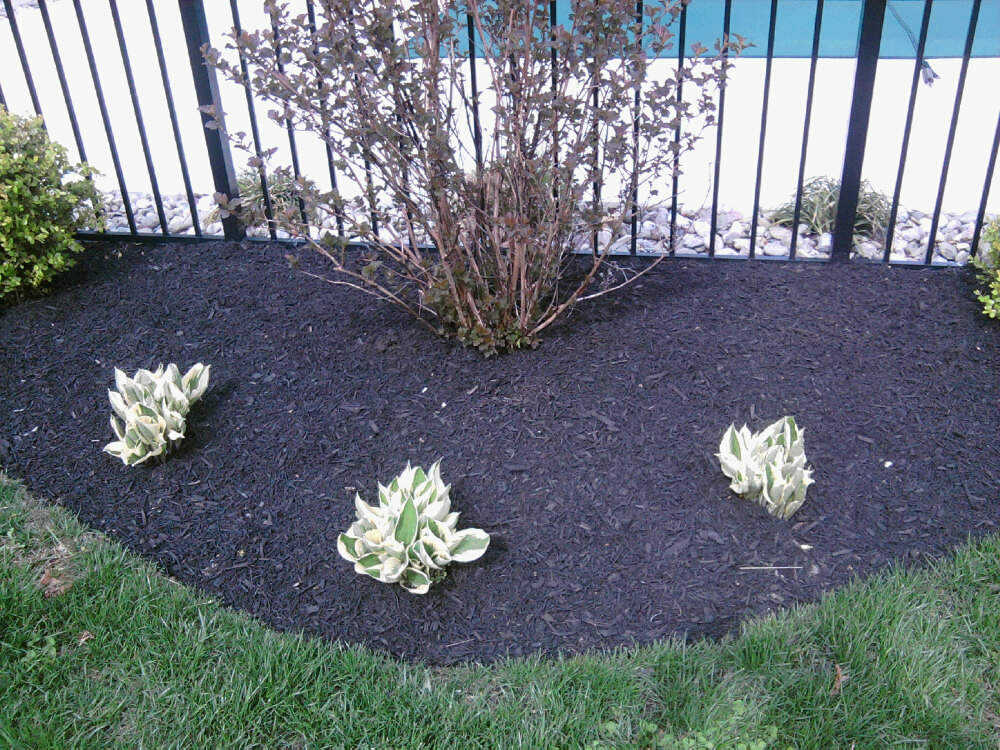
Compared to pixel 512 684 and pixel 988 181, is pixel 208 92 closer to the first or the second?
pixel 512 684

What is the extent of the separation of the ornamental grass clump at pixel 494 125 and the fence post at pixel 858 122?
0.98m

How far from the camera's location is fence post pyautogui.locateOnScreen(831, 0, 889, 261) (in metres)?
3.96

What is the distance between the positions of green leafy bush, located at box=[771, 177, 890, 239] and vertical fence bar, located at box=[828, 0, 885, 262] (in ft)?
3.73

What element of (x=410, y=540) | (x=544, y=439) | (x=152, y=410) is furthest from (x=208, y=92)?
(x=410, y=540)

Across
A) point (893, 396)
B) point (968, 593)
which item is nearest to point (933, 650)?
point (968, 593)

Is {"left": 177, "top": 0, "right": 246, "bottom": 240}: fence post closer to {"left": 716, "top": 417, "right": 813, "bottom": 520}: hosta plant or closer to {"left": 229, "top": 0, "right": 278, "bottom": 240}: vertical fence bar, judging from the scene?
{"left": 229, "top": 0, "right": 278, "bottom": 240}: vertical fence bar

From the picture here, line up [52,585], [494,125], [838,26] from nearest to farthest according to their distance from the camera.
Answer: [52,585]
[494,125]
[838,26]

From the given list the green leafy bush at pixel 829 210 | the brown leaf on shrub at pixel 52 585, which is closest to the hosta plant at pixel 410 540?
the brown leaf on shrub at pixel 52 585

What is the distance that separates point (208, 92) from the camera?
14.8ft

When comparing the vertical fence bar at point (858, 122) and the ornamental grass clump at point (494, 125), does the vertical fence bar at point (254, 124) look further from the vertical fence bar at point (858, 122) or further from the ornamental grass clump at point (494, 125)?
the vertical fence bar at point (858, 122)

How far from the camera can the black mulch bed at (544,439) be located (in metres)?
2.81

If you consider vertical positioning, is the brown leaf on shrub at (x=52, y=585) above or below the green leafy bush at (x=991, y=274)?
below

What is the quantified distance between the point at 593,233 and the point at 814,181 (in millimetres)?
2955

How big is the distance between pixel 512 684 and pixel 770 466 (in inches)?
44.6
